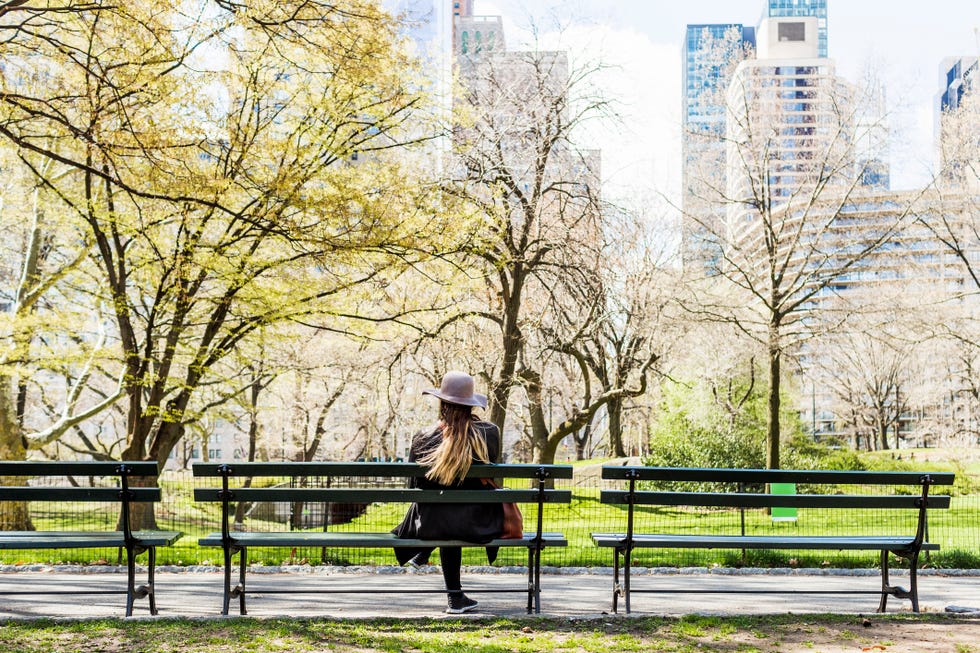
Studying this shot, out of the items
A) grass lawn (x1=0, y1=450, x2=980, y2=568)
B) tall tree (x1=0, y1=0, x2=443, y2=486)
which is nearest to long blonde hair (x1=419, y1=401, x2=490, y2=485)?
grass lawn (x1=0, y1=450, x2=980, y2=568)

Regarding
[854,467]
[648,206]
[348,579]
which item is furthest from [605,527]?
[854,467]

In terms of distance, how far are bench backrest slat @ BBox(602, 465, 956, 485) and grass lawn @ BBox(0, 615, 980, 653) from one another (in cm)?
84

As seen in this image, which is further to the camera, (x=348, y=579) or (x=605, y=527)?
(x=605, y=527)

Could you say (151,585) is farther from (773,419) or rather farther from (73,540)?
(773,419)

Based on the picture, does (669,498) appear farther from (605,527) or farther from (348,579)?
(605,527)

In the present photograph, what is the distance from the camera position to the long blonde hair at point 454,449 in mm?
5949

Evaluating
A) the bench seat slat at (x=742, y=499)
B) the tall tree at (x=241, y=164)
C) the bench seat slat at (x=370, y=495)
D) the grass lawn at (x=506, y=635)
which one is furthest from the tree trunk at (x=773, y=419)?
the bench seat slat at (x=370, y=495)

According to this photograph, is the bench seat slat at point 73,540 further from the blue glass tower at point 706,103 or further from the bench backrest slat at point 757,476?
the blue glass tower at point 706,103

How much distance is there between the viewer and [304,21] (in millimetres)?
9125

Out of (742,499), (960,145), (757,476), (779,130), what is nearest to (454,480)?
(742,499)

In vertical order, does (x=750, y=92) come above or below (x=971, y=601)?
above

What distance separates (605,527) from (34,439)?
1149 cm

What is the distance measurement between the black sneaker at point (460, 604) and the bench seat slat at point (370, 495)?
0.71 meters

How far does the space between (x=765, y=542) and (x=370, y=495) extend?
8.13 feet
